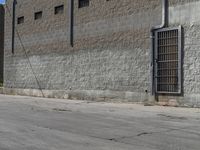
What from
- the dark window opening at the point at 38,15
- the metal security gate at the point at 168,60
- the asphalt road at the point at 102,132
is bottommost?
the asphalt road at the point at 102,132

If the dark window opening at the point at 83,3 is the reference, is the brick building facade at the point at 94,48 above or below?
below

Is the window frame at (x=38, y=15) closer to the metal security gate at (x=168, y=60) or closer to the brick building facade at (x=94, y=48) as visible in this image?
the brick building facade at (x=94, y=48)

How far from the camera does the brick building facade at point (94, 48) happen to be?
20500 millimetres

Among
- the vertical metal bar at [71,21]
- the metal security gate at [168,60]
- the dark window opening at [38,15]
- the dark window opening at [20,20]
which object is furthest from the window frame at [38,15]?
the metal security gate at [168,60]

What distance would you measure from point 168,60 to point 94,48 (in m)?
5.83

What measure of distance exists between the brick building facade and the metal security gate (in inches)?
9.1

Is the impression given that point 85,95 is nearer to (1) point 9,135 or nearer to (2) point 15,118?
(2) point 15,118

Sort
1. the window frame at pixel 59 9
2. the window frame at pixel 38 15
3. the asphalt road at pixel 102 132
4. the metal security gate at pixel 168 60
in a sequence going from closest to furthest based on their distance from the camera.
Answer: the asphalt road at pixel 102 132, the metal security gate at pixel 168 60, the window frame at pixel 59 9, the window frame at pixel 38 15

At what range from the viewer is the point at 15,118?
15.7 metres

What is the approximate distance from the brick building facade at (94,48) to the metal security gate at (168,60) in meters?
0.23

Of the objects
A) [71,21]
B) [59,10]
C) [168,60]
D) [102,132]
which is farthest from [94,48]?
[102,132]

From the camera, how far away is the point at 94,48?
1019 inches

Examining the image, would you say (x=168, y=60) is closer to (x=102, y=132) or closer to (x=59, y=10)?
(x=102, y=132)

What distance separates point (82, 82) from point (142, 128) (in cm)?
1400
